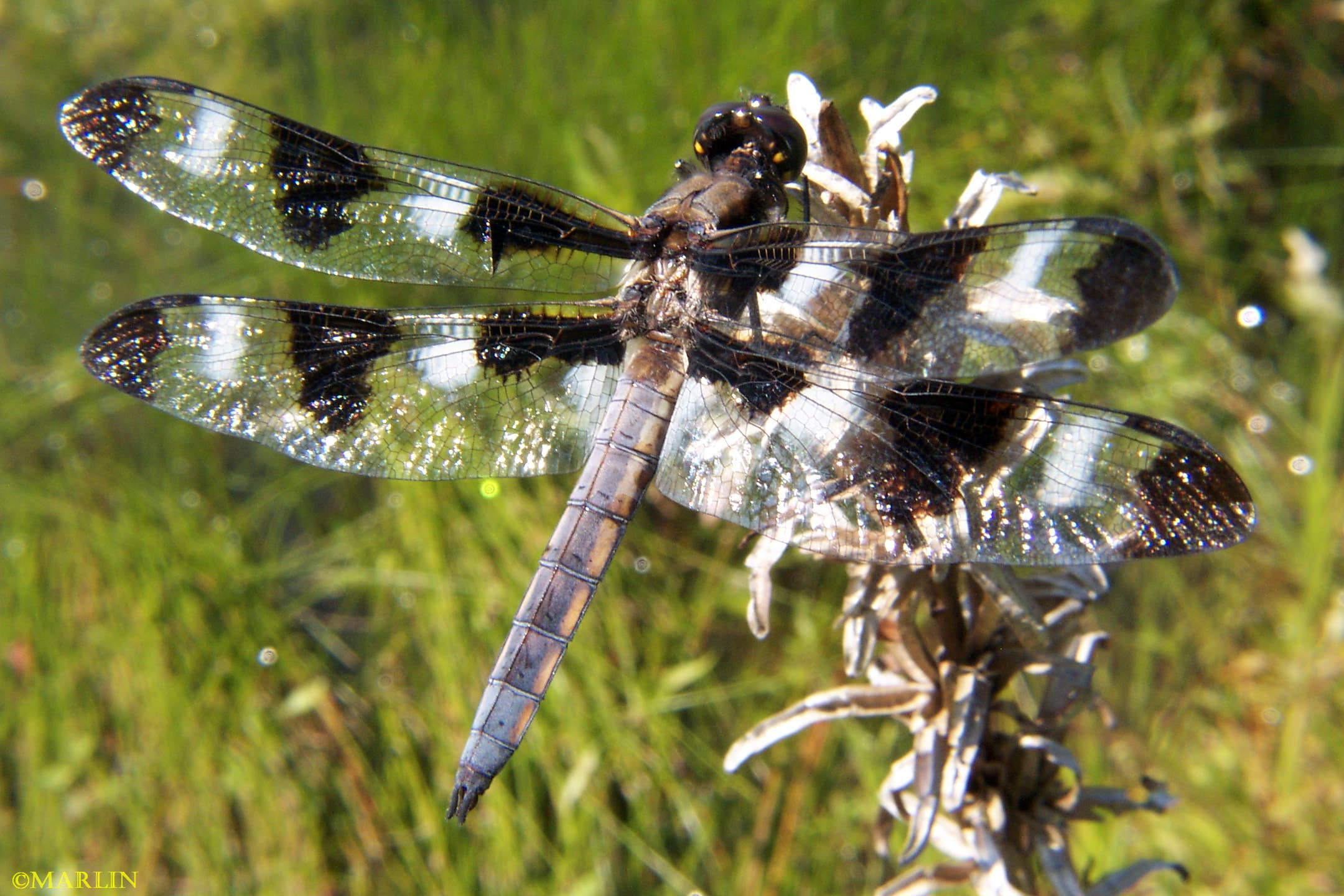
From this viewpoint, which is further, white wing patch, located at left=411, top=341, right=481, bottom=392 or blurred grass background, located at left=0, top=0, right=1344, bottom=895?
blurred grass background, located at left=0, top=0, right=1344, bottom=895

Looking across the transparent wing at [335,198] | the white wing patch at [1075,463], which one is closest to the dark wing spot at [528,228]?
the transparent wing at [335,198]

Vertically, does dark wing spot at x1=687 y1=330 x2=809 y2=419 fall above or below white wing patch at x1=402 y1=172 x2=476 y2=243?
below

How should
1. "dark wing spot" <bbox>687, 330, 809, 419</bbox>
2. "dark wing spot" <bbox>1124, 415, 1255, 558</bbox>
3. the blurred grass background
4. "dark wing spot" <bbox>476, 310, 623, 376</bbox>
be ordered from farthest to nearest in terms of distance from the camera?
the blurred grass background
"dark wing spot" <bbox>476, 310, 623, 376</bbox>
"dark wing spot" <bbox>687, 330, 809, 419</bbox>
"dark wing spot" <bbox>1124, 415, 1255, 558</bbox>

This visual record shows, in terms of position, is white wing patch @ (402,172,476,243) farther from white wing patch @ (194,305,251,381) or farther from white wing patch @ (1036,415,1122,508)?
white wing patch @ (1036,415,1122,508)

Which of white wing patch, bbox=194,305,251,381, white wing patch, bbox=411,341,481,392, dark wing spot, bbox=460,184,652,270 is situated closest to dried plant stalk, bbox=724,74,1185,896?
dark wing spot, bbox=460,184,652,270

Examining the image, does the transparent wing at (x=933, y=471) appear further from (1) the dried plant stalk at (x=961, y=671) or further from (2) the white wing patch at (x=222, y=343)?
(2) the white wing patch at (x=222, y=343)

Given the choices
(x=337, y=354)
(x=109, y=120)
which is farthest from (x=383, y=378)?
(x=109, y=120)

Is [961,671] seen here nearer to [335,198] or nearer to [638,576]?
[335,198]

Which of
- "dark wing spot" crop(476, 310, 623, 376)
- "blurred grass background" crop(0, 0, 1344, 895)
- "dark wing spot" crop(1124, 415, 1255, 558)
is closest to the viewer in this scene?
"dark wing spot" crop(1124, 415, 1255, 558)

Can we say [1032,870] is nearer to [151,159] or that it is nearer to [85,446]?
[151,159]
